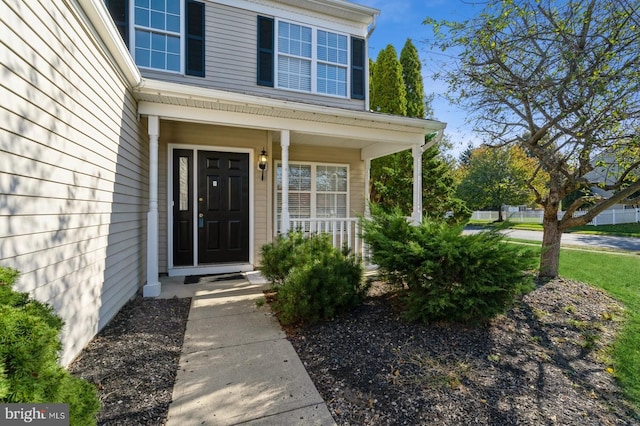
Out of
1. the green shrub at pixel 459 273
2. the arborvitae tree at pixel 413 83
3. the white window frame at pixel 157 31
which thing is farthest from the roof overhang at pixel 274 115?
the arborvitae tree at pixel 413 83

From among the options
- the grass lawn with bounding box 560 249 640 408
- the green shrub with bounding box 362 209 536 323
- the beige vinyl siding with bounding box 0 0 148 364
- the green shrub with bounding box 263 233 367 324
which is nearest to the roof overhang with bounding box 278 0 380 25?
the beige vinyl siding with bounding box 0 0 148 364

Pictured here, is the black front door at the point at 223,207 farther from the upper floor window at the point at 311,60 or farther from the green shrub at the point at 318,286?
the green shrub at the point at 318,286

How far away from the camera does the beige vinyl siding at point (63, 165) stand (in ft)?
5.89

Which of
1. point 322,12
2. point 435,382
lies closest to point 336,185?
point 322,12

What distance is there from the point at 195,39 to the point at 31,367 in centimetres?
594

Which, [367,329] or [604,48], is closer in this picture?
[367,329]

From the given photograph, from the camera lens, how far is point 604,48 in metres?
3.84

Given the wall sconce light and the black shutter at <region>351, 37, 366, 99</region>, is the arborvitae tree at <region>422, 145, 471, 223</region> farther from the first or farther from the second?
the wall sconce light

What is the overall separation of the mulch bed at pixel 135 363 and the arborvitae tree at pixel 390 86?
27.0ft

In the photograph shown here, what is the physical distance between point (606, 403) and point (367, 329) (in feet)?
5.90

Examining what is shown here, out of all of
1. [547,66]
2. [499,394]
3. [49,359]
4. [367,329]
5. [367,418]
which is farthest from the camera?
[547,66]

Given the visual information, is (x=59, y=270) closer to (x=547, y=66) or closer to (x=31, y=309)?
(x=31, y=309)

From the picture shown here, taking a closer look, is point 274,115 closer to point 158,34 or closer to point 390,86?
point 158,34

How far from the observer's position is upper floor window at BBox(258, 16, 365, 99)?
6105mm
